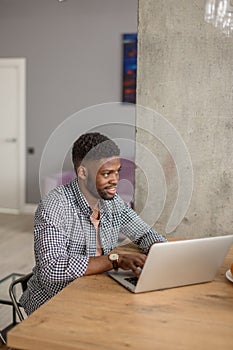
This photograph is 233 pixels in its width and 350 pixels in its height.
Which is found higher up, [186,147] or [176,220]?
[186,147]

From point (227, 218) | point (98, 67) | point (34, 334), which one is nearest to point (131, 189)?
point (227, 218)

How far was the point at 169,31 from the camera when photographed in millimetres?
2328

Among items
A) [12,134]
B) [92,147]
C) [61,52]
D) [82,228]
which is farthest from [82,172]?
[12,134]

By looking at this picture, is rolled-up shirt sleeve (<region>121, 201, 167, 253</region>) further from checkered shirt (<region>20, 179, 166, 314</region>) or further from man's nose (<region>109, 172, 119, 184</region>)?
man's nose (<region>109, 172, 119, 184</region>)

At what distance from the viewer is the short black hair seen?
1829mm

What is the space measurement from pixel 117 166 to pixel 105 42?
445 centimetres

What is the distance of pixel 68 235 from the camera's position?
5.97ft

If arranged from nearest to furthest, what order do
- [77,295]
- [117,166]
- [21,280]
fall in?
[77,295]
[117,166]
[21,280]

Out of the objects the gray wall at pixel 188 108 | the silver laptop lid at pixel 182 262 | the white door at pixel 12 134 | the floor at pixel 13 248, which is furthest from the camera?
the white door at pixel 12 134

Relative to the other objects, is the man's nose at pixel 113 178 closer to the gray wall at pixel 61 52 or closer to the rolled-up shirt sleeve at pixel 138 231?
the rolled-up shirt sleeve at pixel 138 231

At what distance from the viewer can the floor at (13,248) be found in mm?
3618

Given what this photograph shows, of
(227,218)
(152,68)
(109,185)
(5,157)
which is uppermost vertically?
(152,68)

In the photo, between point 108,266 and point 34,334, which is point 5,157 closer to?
point 108,266

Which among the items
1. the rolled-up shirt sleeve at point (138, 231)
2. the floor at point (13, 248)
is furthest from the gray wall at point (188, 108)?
the floor at point (13, 248)
